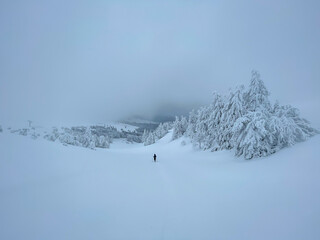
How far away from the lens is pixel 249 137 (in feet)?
49.0

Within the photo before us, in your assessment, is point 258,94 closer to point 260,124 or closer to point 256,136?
point 260,124

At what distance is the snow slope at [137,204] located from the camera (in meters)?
4.40

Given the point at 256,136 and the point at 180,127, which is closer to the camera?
the point at 256,136

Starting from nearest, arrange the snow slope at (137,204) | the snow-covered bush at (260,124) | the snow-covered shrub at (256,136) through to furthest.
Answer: the snow slope at (137,204), the snow-covered bush at (260,124), the snow-covered shrub at (256,136)

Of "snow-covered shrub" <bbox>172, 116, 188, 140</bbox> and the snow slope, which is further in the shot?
"snow-covered shrub" <bbox>172, 116, 188, 140</bbox>

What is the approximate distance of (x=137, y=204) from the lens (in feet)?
20.9

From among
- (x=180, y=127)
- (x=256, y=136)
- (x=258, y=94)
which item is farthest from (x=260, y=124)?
(x=180, y=127)

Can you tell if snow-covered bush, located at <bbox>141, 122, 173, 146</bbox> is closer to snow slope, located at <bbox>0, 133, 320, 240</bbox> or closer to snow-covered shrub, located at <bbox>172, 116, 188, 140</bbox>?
snow-covered shrub, located at <bbox>172, 116, 188, 140</bbox>

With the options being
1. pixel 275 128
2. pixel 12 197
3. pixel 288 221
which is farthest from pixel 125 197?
pixel 275 128

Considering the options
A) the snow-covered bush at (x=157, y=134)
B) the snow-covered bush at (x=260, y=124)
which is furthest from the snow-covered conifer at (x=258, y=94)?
the snow-covered bush at (x=157, y=134)

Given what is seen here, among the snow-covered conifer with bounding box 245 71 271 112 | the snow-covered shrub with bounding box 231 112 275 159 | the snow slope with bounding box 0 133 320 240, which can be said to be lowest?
the snow slope with bounding box 0 133 320 240

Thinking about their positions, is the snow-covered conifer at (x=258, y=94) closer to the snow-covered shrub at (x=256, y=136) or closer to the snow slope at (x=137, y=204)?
the snow-covered shrub at (x=256, y=136)

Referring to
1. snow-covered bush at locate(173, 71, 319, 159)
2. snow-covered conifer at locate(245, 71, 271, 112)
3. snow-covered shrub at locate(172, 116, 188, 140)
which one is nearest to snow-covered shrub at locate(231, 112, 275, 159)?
snow-covered bush at locate(173, 71, 319, 159)

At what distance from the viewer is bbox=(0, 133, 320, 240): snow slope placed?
440cm
